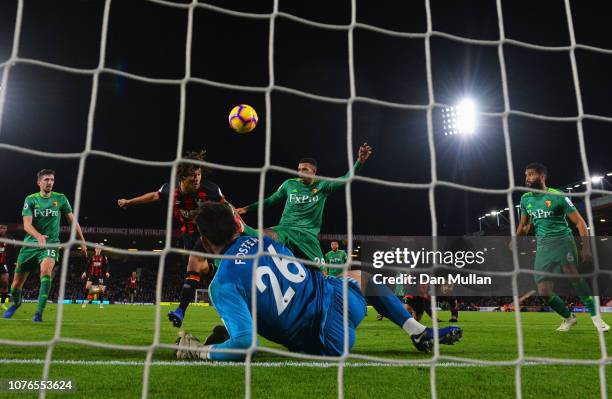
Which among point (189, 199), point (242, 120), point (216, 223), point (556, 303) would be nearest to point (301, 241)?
point (189, 199)

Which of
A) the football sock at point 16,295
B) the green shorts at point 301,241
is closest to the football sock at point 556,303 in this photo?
the green shorts at point 301,241

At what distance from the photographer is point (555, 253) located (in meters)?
5.96

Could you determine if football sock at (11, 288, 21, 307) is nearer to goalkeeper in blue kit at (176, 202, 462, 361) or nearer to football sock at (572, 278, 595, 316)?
goalkeeper in blue kit at (176, 202, 462, 361)

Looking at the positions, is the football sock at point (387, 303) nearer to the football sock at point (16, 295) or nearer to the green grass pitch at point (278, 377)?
the green grass pitch at point (278, 377)

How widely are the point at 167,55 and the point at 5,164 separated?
1050cm

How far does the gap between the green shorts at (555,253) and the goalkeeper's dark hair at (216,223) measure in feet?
14.0

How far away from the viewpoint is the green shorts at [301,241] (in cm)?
557

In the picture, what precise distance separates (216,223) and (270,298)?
54 centimetres

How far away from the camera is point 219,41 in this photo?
67.3ft

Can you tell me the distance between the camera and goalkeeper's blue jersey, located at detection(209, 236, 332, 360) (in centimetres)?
270

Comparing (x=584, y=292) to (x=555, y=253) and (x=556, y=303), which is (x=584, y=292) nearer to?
(x=556, y=303)

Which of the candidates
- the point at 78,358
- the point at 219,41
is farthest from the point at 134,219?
the point at 78,358

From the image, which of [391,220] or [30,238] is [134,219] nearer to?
[391,220]

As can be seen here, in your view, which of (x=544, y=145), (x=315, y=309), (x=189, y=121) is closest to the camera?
(x=315, y=309)
